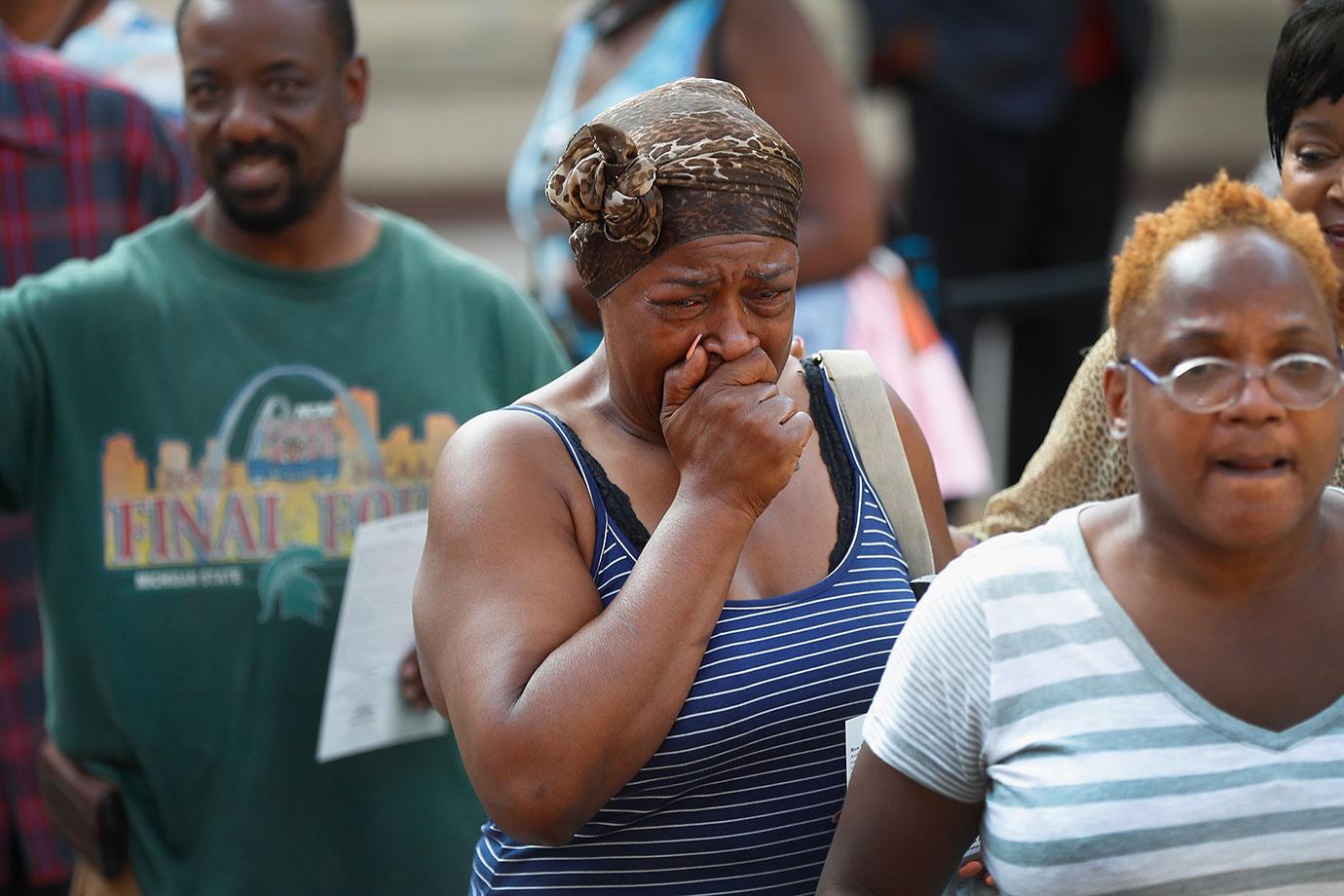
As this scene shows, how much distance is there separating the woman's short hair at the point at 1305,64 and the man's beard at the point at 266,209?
1.85m

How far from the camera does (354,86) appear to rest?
3760mm

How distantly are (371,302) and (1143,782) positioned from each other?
2.13 metres

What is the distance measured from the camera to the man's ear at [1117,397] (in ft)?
6.61

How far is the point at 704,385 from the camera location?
2357 millimetres

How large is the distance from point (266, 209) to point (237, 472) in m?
0.52

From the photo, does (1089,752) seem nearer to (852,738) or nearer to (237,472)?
(852,738)

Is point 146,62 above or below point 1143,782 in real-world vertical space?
above

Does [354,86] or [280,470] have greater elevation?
[354,86]

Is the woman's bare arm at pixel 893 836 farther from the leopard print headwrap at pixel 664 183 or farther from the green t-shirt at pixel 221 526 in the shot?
the green t-shirt at pixel 221 526

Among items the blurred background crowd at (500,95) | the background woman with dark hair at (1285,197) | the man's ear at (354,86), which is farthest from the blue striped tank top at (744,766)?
the blurred background crowd at (500,95)

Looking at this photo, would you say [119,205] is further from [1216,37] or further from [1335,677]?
[1216,37]

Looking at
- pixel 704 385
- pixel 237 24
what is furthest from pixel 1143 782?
pixel 237 24

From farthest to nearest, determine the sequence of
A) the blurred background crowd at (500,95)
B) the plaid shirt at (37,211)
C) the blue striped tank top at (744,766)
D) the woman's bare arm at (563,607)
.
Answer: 1. the blurred background crowd at (500,95)
2. the plaid shirt at (37,211)
3. the blue striped tank top at (744,766)
4. the woman's bare arm at (563,607)

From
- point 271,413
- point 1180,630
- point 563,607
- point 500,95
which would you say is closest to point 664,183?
point 563,607
